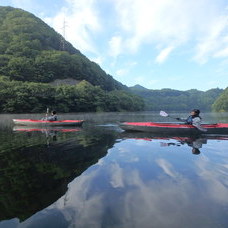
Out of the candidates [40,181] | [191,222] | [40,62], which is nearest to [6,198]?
[40,181]

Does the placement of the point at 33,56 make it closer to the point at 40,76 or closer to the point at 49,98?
the point at 40,76

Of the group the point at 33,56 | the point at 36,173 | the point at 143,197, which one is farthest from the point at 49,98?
the point at 143,197

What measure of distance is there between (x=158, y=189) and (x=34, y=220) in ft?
13.9

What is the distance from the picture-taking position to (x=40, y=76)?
113312 mm

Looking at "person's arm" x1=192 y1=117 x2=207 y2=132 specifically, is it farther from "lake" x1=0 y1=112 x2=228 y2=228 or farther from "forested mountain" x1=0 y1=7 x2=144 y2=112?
"forested mountain" x1=0 y1=7 x2=144 y2=112

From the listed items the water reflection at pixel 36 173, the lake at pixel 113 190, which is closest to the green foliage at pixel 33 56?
the water reflection at pixel 36 173

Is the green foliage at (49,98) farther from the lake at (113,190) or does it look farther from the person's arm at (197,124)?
the lake at (113,190)

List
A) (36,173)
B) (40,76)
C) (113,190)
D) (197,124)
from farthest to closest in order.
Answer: (40,76)
(197,124)
(36,173)
(113,190)

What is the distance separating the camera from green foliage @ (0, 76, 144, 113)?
74.4m

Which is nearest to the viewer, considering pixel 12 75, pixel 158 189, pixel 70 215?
pixel 70 215

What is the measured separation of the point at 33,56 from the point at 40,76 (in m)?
21.8

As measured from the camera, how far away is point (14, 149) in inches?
606

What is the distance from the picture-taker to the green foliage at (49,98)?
7438 cm

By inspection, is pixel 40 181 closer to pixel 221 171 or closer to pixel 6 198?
pixel 6 198
